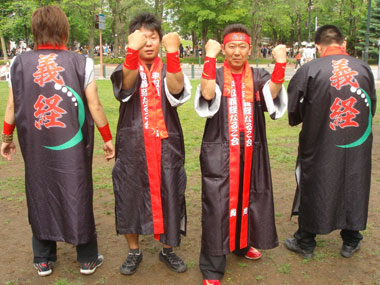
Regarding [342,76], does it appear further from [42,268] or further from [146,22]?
[42,268]

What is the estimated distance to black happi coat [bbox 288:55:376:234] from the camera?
3.48 m

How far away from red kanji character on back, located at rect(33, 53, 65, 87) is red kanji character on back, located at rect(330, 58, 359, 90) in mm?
2167

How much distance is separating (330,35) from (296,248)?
6.35ft

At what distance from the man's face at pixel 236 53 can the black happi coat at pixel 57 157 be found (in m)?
1.11

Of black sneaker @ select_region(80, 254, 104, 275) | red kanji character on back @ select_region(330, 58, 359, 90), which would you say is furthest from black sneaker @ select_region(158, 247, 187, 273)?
red kanji character on back @ select_region(330, 58, 359, 90)

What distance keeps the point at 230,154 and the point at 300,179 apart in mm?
918

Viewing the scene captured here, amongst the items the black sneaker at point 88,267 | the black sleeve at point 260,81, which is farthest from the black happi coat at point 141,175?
the black sleeve at point 260,81

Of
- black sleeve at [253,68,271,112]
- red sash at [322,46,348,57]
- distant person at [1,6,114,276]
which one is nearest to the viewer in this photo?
distant person at [1,6,114,276]

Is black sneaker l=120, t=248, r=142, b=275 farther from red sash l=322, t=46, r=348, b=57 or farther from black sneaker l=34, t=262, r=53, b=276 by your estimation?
red sash l=322, t=46, r=348, b=57

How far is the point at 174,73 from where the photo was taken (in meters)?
3.03

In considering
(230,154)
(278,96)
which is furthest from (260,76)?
(230,154)

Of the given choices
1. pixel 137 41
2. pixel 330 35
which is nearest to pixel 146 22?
pixel 137 41

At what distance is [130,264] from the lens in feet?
11.5

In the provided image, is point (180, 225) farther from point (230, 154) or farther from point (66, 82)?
point (66, 82)
